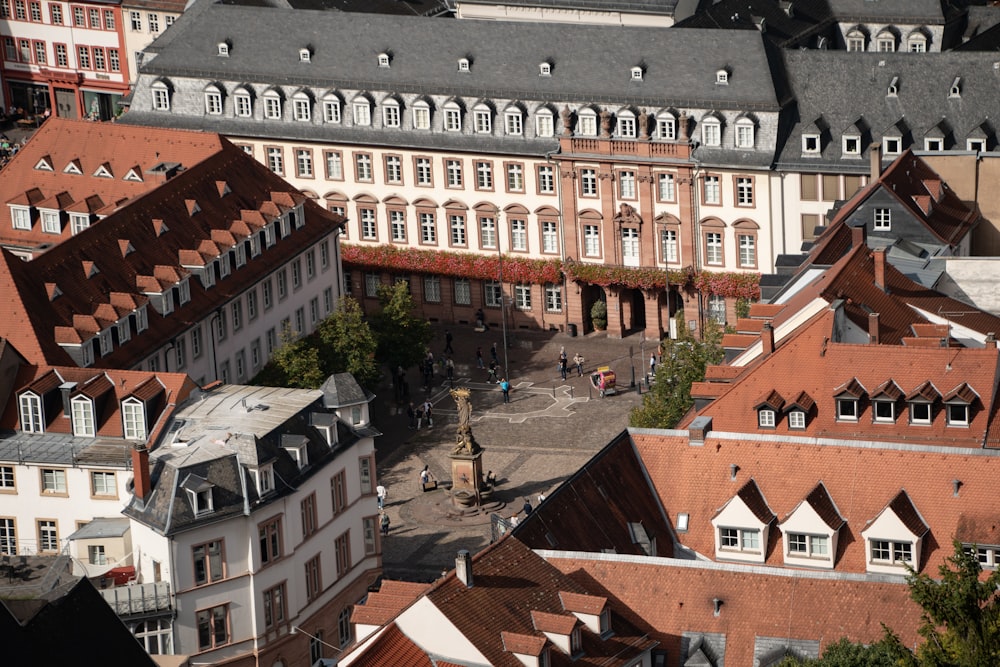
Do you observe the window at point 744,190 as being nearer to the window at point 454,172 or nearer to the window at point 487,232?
the window at point 487,232

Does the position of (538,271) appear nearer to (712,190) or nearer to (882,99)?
(712,190)

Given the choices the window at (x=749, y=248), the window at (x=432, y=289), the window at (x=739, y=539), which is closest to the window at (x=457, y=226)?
the window at (x=432, y=289)

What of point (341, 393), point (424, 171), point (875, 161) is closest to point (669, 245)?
point (424, 171)

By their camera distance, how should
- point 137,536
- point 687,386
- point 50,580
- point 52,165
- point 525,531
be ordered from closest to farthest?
point 525,531 → point 50,580 → point 137,536 → point 687,386 → point 52,165

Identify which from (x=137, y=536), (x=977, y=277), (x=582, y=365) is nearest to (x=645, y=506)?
(x=137, y=536)

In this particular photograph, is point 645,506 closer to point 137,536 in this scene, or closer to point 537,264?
point 137,536

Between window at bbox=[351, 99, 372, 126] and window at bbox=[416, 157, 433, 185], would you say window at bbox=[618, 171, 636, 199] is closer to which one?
window at bbox=[416, 157, 433, 185]
